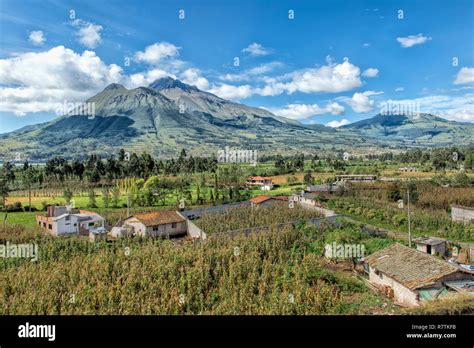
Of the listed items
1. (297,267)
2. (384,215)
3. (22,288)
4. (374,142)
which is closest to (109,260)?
(22,288)

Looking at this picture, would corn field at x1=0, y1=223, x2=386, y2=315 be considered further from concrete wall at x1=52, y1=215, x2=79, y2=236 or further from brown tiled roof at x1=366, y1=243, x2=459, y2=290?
concrete wall at x1=52, y1=215, x2=79, y2=236

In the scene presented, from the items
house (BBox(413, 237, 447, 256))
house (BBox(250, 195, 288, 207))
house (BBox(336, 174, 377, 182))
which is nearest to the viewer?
house (BBox(413, 237, 447, 256))

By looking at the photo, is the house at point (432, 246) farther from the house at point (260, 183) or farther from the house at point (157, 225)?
the house at point (260, 183)

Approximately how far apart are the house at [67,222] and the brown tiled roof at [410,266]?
7.39 metres

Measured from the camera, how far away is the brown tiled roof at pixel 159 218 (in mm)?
9906

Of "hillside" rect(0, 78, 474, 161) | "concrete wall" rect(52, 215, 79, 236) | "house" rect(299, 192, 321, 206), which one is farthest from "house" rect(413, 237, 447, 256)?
"hillside" rect(0, 78, 474, 161)

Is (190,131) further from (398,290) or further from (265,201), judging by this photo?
(398,290)

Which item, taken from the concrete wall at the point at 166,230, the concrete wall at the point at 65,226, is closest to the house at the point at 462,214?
the concrete wall at the point at 166,230

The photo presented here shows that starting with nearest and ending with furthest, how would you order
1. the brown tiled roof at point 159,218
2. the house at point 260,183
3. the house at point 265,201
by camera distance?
the brown tiled roof at point 159,218, the house at point 265,201, the house at point 260,183

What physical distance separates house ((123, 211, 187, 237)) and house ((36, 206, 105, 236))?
922mm

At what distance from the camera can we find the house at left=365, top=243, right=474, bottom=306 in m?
4.29

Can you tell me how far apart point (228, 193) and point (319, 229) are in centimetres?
496

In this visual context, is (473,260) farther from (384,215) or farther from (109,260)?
(109,260)

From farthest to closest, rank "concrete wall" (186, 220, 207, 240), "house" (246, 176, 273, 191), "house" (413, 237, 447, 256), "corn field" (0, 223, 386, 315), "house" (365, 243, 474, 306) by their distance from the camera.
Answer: "house" (246, 176, 273, 191) → "concrete wall" (186, 220, 207, 240) → "house" (413, 237, 447, 256) → "corn field" (0, 223, 386, 315) → "house" (365, 243, 474, 306)
